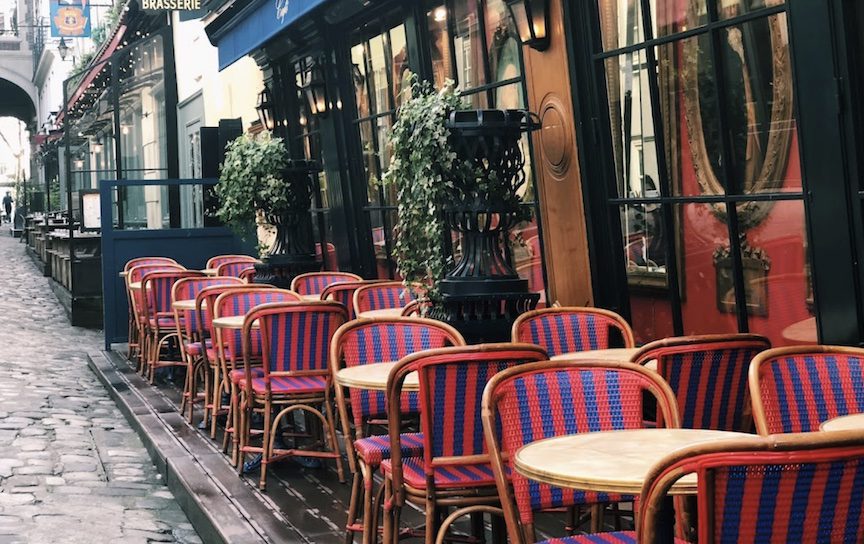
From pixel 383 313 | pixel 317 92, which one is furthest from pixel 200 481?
pixel 317 92

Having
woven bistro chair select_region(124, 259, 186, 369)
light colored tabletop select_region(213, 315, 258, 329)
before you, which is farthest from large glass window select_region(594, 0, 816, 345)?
woven bistro chair select_region(124, 259, 186, 369)

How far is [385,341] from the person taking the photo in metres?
5.30

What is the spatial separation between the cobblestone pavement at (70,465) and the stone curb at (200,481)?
9 centimetres

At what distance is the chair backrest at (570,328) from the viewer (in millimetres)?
5598

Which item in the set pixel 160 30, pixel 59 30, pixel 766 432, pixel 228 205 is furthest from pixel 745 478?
pixel 59 30

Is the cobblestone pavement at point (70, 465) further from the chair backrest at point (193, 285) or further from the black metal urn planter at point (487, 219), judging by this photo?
the black metal urn planter at point (487, 219)

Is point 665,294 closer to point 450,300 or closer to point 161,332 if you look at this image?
point 450,300

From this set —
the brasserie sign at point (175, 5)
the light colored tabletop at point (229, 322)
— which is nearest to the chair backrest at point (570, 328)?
the light colored tabletop at point (229, 322)

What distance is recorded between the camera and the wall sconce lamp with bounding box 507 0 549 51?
7.04 metres

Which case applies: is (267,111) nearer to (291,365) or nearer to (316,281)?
(316,281)

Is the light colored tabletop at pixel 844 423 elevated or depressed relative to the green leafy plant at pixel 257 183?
depressed

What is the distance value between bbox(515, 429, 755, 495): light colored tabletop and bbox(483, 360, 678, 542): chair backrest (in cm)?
18

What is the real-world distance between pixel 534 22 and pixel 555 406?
3984 millimetres

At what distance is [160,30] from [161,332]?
10.6 meters
